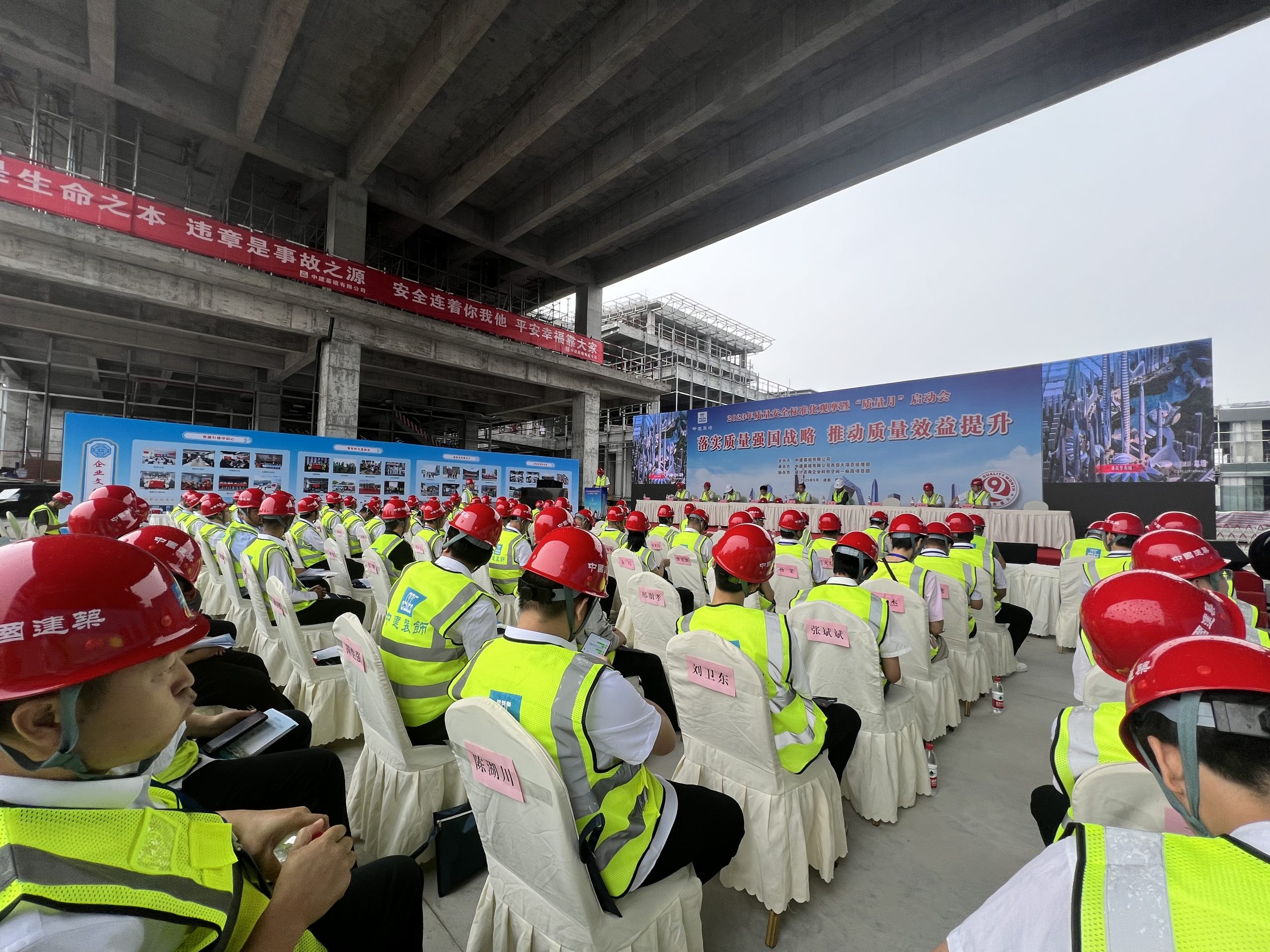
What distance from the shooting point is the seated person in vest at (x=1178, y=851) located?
1.74ft

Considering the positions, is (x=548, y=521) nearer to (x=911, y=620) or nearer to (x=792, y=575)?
(x=792, y=575)

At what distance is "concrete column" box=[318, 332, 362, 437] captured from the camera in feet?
38.3

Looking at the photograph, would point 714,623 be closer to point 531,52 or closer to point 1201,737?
point 1201,737

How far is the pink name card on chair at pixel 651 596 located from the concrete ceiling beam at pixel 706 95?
804cm

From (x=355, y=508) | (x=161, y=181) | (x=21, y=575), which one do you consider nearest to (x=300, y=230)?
(x=161, y=181)

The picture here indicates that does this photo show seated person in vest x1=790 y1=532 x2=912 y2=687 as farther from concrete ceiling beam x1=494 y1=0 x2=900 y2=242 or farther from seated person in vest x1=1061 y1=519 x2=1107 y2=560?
concrete ceiling beam x1=494 y1=0 x2=900 y2=242

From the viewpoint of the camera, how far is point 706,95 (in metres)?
9.12

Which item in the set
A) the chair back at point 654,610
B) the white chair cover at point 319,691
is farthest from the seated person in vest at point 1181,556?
the white chair cover at point 319,691

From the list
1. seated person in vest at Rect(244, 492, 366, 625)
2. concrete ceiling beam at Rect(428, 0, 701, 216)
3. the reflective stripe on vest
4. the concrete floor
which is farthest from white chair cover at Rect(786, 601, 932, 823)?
concrete ceiling beam at Rect(428, 0, 701, 216)

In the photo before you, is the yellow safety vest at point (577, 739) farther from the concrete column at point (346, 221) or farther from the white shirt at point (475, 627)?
the concrete column at point (346, 221)

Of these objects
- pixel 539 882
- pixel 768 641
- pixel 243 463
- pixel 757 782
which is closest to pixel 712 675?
pixel 768 641

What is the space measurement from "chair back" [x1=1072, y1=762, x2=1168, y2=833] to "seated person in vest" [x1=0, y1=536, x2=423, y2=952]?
1519 millimetres

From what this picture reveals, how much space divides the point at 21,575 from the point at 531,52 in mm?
11126

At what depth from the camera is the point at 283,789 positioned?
172 centimetres
